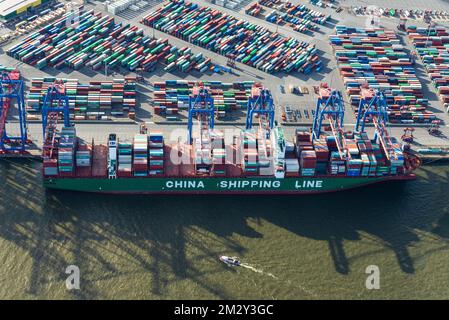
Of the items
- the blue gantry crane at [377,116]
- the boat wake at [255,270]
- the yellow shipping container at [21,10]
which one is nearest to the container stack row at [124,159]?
the boat wake at [255,270]

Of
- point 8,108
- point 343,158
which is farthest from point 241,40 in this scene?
point 8,108

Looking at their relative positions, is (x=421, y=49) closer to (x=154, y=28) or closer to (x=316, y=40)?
(x=316, y=40)

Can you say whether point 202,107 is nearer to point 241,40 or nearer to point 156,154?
point 156,154

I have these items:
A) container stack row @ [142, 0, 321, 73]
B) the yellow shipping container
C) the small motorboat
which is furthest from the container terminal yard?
the small motorboat

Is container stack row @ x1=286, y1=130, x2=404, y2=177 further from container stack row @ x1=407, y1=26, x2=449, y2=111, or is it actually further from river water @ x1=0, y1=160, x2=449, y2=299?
container stack row @ x1=407, y1=26, x2=449, y2=111

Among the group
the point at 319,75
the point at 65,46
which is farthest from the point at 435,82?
the point at 65,46
